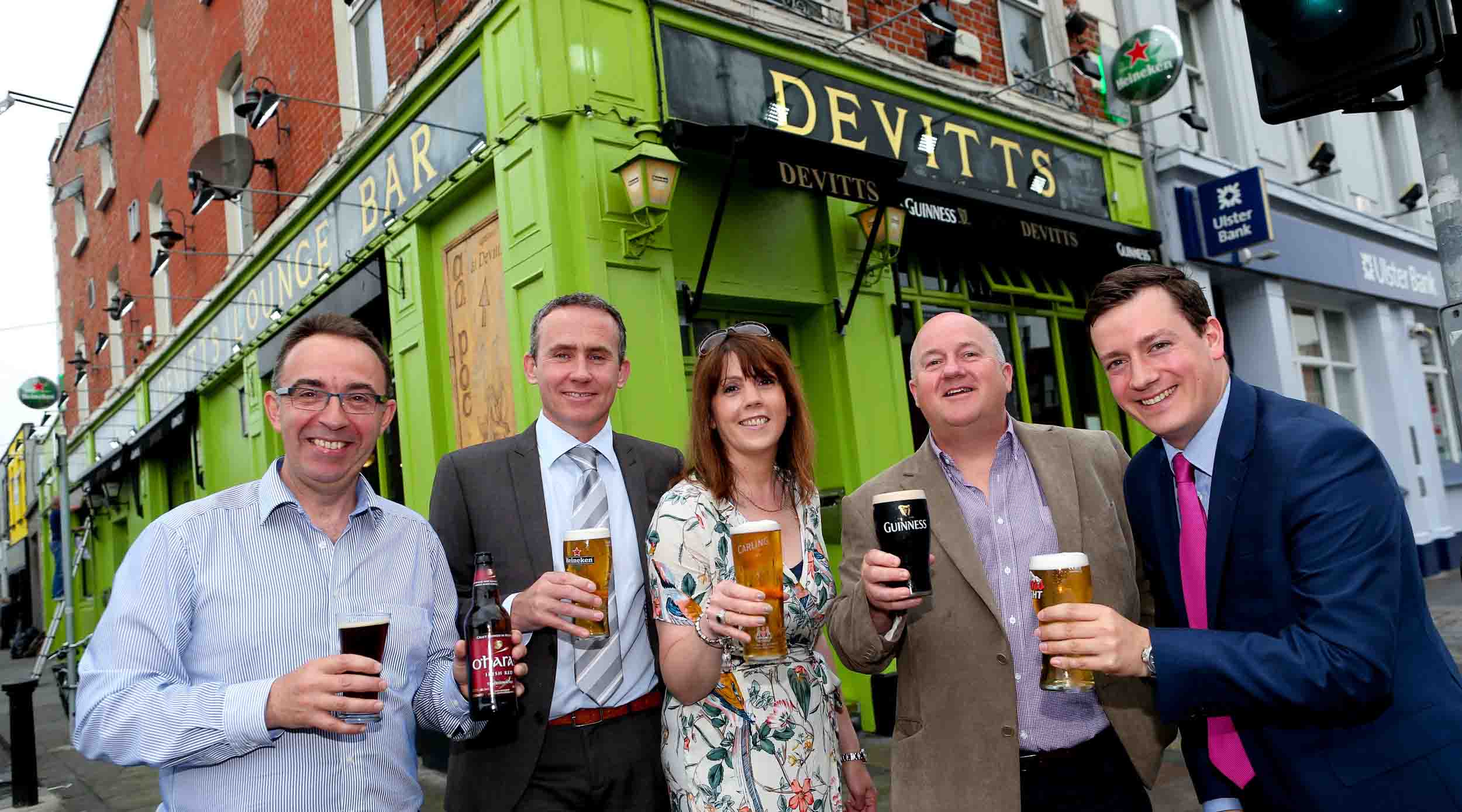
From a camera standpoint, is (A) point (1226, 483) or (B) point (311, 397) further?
(B) point (311, 397)

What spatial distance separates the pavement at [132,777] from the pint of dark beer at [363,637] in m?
2.31

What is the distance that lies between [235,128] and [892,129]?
316 inches

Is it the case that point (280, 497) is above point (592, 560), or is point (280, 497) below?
above

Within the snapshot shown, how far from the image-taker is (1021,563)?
2330mm

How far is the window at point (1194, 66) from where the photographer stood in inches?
414

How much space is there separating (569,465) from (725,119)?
161 inches

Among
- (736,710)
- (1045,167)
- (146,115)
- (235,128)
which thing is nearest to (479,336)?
(736,710)

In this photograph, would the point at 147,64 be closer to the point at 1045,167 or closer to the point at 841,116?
the point at 841,116

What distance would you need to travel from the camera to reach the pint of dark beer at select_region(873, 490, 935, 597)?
199cm

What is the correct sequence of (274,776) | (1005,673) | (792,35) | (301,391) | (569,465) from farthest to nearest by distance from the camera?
(792,35)
(569,465)
(1005,673)
(301,391)
(274,776)

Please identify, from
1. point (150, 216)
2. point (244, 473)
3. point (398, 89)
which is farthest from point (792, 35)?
point (150, 216)

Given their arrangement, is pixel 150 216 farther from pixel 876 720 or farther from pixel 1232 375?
pixel 1232 375

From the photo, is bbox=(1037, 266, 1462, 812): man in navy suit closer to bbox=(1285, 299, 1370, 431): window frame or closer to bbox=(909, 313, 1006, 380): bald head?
bbox=(909, 313, 1006, 380): bald head

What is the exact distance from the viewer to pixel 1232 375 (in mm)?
2021
